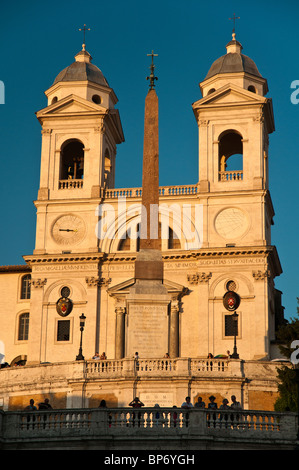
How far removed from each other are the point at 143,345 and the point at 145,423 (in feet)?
50.2

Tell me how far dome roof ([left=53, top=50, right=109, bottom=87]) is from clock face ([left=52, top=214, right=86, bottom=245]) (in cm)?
978

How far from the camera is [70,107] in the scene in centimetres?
7531

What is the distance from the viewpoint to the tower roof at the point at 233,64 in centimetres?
7439

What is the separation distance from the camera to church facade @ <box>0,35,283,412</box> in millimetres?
68938

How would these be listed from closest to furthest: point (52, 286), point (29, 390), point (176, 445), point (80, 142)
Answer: point (176, 445), point (29, 390), point (52, 286), point (80, 142)

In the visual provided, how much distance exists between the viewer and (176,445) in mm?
34500

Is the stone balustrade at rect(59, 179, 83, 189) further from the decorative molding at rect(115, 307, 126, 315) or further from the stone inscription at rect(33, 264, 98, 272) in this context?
the decorative molding at rect(115, 307, 126, 315)

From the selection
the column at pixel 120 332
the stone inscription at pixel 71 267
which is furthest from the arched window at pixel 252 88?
the column at pixel 120 332

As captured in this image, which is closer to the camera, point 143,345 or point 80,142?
point 143,345

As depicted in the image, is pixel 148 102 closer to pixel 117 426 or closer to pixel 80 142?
pixel 80 142

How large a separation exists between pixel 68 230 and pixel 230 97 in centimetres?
1359

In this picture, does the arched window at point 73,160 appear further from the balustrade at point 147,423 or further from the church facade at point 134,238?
the balustrade at point 147,423

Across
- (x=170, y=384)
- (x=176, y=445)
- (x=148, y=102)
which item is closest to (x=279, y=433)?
(x=176, y=445)

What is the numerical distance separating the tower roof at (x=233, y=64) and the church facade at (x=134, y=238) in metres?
0.10
